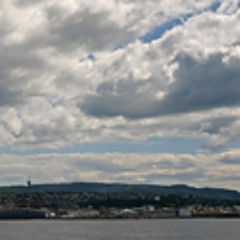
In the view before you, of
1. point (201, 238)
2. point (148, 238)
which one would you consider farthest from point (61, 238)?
point (201, 238)

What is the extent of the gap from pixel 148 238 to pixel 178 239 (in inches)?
359

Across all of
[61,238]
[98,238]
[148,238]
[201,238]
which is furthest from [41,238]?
[201,238]

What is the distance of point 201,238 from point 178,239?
7755 millimetres

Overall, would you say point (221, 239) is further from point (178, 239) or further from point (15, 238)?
point (15, 238)

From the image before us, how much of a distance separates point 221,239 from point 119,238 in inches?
1111

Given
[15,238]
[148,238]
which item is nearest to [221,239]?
[148,238]

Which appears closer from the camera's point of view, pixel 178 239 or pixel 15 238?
pixel 178 239

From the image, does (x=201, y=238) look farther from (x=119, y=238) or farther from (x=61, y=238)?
(x=61, y=238)

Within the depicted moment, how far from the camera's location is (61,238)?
545 ft

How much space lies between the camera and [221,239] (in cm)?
15950

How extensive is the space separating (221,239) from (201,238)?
20.3 feet

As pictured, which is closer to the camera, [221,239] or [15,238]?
[221,239]

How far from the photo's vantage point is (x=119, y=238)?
6388 inches

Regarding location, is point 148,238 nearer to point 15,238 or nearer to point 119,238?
point 119,238
